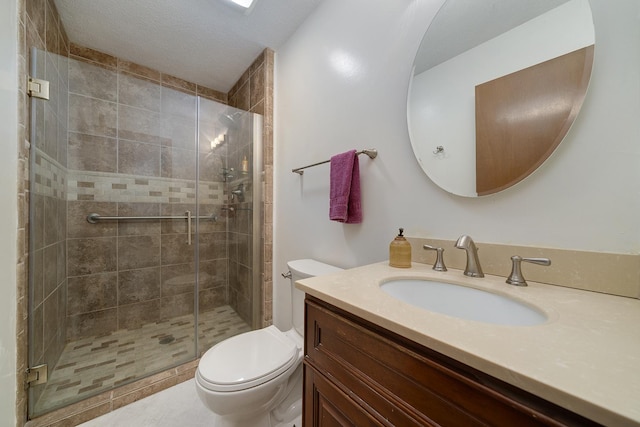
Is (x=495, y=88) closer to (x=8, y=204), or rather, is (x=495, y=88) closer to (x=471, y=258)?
(x=471, y=258)

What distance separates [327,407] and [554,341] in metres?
0.53

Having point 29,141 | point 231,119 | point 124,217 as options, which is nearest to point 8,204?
point 29,141

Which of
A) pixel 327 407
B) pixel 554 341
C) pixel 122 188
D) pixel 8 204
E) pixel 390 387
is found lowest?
pixel 327 407

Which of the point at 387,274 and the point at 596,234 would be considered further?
the point at 387,274

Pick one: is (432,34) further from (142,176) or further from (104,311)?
(104,311)

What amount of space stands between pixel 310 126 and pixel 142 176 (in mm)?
1583

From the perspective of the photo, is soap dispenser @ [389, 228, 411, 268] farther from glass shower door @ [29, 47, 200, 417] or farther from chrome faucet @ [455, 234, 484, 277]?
glass shower door @ [29, 47, 200, 417]

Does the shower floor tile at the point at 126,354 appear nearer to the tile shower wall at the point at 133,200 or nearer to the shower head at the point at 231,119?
the tile shower wall at the point at 133,200

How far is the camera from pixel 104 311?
70.1 inches

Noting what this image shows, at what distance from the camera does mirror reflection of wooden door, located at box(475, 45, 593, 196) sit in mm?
598

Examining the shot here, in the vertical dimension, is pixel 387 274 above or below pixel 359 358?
above

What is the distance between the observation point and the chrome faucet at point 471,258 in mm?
679

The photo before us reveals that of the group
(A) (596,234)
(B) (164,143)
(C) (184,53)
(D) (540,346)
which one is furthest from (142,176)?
(A) (596,234)

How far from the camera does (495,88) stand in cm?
73
